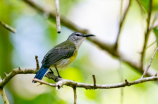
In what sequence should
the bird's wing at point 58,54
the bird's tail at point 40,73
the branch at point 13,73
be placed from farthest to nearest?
the bird's wing at point 58,54 → the bird's tail at point 40,73 → the branch at point 13,73

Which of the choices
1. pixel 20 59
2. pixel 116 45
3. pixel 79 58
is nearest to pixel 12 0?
pixel 20 59

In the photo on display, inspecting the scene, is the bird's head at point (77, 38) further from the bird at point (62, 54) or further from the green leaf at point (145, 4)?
the green leaf at point (145, 4)

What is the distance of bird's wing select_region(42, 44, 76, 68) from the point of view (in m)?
3.75

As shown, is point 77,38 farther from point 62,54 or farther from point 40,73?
point 40,73

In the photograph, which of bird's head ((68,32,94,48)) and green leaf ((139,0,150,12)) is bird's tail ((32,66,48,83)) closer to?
green leaf ((139,0,150,12))

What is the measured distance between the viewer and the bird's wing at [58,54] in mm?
3753

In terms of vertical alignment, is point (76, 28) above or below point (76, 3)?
below

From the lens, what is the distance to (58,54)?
402 cm

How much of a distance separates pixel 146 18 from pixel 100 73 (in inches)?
147

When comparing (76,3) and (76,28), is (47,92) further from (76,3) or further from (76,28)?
(76,3)

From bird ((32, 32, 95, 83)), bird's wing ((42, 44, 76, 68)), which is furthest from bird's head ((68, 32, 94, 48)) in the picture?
bird's wing ((42, 44, 76, 68))

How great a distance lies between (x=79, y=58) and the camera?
6.77 m

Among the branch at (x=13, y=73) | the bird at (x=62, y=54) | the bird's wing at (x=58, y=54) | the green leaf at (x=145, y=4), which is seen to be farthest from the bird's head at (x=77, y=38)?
the branch at (x=13, y=73)

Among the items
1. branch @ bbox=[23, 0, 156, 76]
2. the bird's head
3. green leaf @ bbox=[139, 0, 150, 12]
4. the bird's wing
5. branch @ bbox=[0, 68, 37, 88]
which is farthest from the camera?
the bird's head
